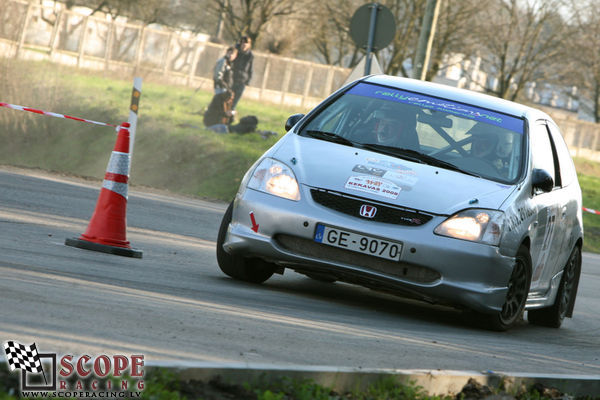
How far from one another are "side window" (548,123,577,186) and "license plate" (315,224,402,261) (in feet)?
8.22

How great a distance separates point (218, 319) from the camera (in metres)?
5.98

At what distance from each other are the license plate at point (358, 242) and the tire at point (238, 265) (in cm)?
90

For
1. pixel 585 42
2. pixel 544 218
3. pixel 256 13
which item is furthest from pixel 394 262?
pixel 585 42

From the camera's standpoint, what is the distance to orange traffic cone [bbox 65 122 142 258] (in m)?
8.85

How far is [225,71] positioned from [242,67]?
535 millimetres

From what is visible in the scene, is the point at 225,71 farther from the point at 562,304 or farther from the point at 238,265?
the point at 238,265

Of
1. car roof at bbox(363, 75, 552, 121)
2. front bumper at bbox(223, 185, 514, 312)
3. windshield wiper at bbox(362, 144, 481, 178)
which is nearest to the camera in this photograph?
front bumper at bbox(223, 185, 514, 312)

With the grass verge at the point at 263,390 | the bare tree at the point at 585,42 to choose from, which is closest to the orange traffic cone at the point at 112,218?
the grass verge at the point at 263,390

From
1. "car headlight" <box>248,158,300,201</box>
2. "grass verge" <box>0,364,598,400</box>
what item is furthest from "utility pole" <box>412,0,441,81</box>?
"grass verge" <box>0,364,598,400</box>

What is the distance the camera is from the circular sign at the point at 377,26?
16.5m

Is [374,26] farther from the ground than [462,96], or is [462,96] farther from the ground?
[374,26]

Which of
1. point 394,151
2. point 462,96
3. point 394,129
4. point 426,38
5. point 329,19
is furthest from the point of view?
point 329,19

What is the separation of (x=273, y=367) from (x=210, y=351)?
50cm

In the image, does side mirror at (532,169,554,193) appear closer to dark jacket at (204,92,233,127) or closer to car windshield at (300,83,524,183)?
car windshield at (300,83,524,183)
